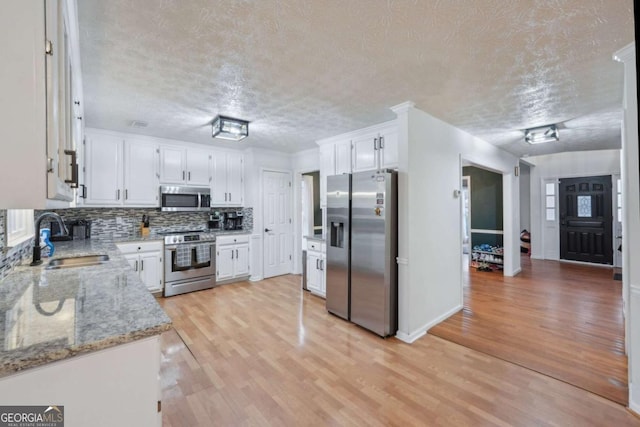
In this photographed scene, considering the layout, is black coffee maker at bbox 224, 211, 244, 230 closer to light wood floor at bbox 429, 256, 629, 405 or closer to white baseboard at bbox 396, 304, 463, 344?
white baseboard at bbox 396, 304, 463, 344

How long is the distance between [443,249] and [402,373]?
1.66 m

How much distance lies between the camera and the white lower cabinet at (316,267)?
4297mm

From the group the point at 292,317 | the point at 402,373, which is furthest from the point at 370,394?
the point at 292,317

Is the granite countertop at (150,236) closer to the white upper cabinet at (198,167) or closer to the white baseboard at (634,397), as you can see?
the white upper cabinet at (198,167)

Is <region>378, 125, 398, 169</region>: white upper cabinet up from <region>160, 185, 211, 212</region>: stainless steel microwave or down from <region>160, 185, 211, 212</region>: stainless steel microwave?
up

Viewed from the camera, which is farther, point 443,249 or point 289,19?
point 443,249

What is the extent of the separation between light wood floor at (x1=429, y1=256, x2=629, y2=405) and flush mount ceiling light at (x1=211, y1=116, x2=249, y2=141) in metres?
3.19

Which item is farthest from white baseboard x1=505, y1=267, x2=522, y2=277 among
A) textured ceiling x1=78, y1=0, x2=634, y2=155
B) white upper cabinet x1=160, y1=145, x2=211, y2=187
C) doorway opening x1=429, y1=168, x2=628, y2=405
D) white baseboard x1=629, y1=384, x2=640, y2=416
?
white upper cabinet x1=160, y1=145, x2=211, y2=187

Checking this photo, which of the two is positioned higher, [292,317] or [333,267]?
[333,267]

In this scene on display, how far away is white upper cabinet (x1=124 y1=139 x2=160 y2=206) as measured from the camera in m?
4.18

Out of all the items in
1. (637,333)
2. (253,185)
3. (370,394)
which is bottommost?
(370,394)

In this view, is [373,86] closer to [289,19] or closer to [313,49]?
[313,49]

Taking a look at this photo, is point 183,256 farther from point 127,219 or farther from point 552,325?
point 552,325

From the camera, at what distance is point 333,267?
141 inches
